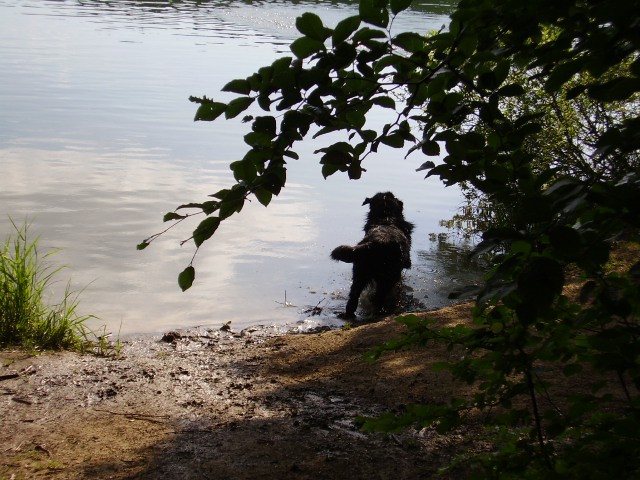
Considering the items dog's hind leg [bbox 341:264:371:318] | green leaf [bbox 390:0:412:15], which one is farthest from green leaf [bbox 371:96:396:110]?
dog's hind leg [bbox 341:264:371:318]

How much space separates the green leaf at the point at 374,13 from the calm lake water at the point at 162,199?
566 centimetres

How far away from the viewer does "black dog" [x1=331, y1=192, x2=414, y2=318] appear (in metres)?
8.05

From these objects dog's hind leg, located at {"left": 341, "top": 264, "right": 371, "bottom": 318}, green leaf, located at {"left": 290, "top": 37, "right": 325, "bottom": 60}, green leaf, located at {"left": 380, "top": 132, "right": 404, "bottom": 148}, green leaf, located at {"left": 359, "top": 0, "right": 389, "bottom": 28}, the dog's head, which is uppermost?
the dog's head

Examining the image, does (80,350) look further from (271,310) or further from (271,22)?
(271,22)

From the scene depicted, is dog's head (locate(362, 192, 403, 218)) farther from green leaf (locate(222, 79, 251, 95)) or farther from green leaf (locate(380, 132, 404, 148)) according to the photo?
green leaf (locate(222, 79, 251, 95))

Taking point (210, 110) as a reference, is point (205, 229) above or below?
below

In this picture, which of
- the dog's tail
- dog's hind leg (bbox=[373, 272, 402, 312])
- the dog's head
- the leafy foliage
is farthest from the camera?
the dog's head

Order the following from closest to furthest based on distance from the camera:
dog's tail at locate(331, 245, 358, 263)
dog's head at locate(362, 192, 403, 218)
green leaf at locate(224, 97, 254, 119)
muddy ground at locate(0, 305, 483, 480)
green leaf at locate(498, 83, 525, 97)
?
1. green leaf at locate(224, 97, 254, 119)
2. green leaf at locate(498, 83, 525, 97)
3. muddy ground at locate(0, 305, 483, 480)
4. dog's tail at locate(331, 245, 358, 263)
5. dog's head at locate(362, 192, 403, 218)

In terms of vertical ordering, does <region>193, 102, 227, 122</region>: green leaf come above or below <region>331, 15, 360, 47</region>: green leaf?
below

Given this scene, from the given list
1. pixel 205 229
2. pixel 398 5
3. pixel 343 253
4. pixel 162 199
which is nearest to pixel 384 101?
pixel 398 5

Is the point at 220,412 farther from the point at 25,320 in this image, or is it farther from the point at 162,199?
the point at 162,199

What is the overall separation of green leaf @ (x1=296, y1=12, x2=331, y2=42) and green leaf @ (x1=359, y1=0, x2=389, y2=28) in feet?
0.53

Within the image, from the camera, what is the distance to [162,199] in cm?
1088

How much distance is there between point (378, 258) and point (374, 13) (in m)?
6.44
